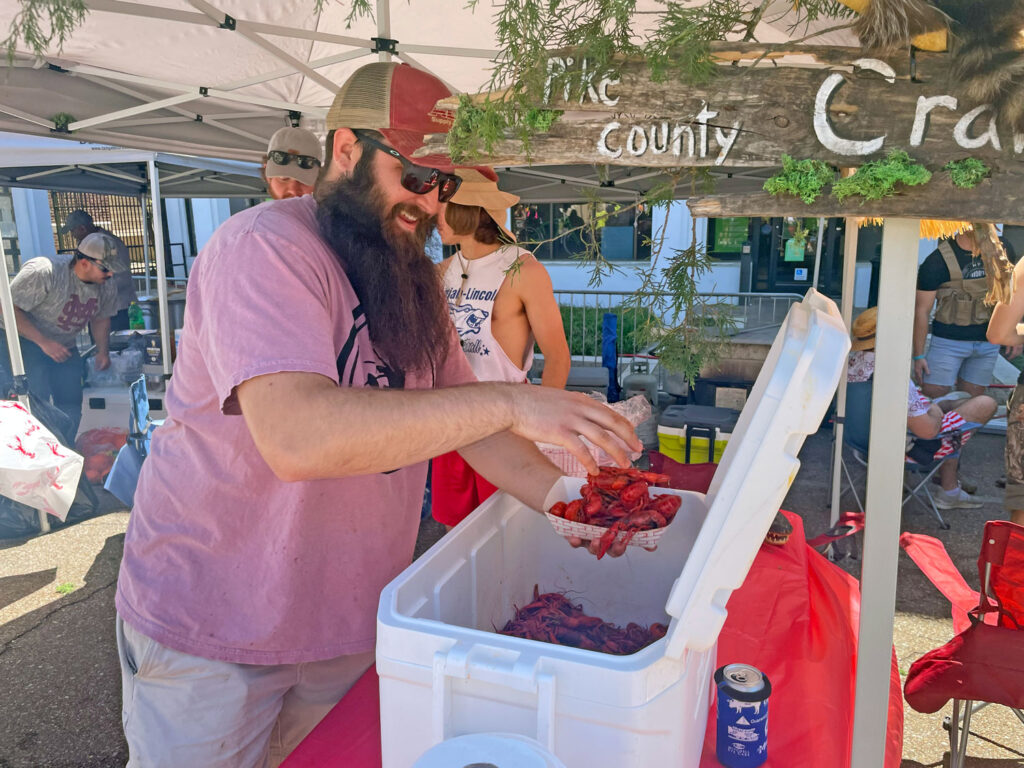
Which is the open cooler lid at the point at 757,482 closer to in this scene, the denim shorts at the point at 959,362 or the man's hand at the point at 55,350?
the denim shorts at the point at 959,362

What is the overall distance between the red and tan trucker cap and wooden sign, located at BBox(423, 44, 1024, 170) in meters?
0.44

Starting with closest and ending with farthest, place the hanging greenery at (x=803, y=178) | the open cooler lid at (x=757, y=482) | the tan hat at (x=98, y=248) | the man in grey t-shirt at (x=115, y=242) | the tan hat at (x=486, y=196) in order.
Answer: the open cooler lid at (x=757, y=482) < the hanging greenery at (x=803, y=178) < the tan hat at (x=486, y=196) < the tan hat at (x=98, y=248) < the man in grey t-shirt at (x=115, y=242)

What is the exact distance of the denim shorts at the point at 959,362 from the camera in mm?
5781

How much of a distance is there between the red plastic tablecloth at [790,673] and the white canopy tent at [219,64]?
4.41ft

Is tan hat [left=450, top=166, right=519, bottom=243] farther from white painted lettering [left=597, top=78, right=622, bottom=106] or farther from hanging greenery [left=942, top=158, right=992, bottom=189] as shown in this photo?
hanging greenery [left=942, top=158, right=992, bottom=189]

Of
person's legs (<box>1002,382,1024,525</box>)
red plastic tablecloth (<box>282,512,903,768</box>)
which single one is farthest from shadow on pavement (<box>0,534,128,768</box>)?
person's legs (<box>1002,382,1024,525</box>)

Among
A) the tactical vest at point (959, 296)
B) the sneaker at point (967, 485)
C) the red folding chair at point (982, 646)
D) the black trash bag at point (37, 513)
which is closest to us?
the red folding chair at point (982, 646)

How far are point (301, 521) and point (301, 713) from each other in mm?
561

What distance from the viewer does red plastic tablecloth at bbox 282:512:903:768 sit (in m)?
1.49

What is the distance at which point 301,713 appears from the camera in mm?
1781

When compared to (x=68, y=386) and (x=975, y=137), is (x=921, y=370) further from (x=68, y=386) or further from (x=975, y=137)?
(x=68, y=386)

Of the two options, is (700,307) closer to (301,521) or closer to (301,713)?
(301,521)

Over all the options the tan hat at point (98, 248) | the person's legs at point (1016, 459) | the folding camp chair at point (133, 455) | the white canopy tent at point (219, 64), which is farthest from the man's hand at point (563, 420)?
the tan hat at point (98, 248)

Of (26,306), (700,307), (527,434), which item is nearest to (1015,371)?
(700,307)
